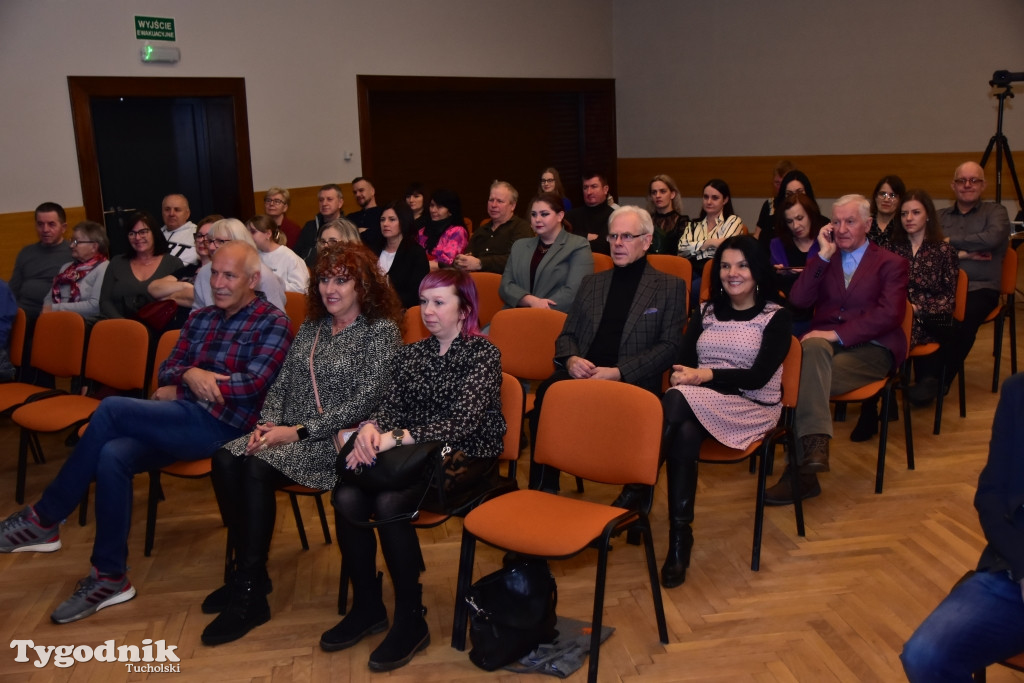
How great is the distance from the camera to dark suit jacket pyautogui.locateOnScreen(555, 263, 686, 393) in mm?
3629

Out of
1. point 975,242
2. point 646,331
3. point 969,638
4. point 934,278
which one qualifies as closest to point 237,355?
point 646,331

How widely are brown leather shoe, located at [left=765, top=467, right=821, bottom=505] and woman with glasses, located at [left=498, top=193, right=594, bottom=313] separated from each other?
1.38 meters

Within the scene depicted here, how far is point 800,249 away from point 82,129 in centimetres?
510

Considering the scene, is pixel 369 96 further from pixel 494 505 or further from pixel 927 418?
pixel 494 505

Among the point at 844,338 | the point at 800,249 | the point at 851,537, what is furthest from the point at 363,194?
the point at 851,537

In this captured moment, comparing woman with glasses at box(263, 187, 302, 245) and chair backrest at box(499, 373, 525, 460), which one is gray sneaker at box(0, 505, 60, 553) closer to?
chair backrest at box(499, 373, 525, 460)

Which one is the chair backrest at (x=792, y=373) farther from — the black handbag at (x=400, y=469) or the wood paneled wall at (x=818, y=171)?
the wood paneled wall at (x=818, y=171)

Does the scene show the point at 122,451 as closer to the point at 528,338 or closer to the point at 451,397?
the point at 451,397

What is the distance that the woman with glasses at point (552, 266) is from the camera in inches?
185

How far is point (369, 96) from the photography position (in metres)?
8.68

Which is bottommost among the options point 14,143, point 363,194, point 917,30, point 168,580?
point 168,580

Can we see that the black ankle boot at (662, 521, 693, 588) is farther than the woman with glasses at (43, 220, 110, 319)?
No

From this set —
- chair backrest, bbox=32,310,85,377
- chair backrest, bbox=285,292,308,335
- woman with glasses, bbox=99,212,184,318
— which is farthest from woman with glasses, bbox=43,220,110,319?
chair backrest, bbox=285,292,308,335

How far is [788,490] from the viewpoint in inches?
154
